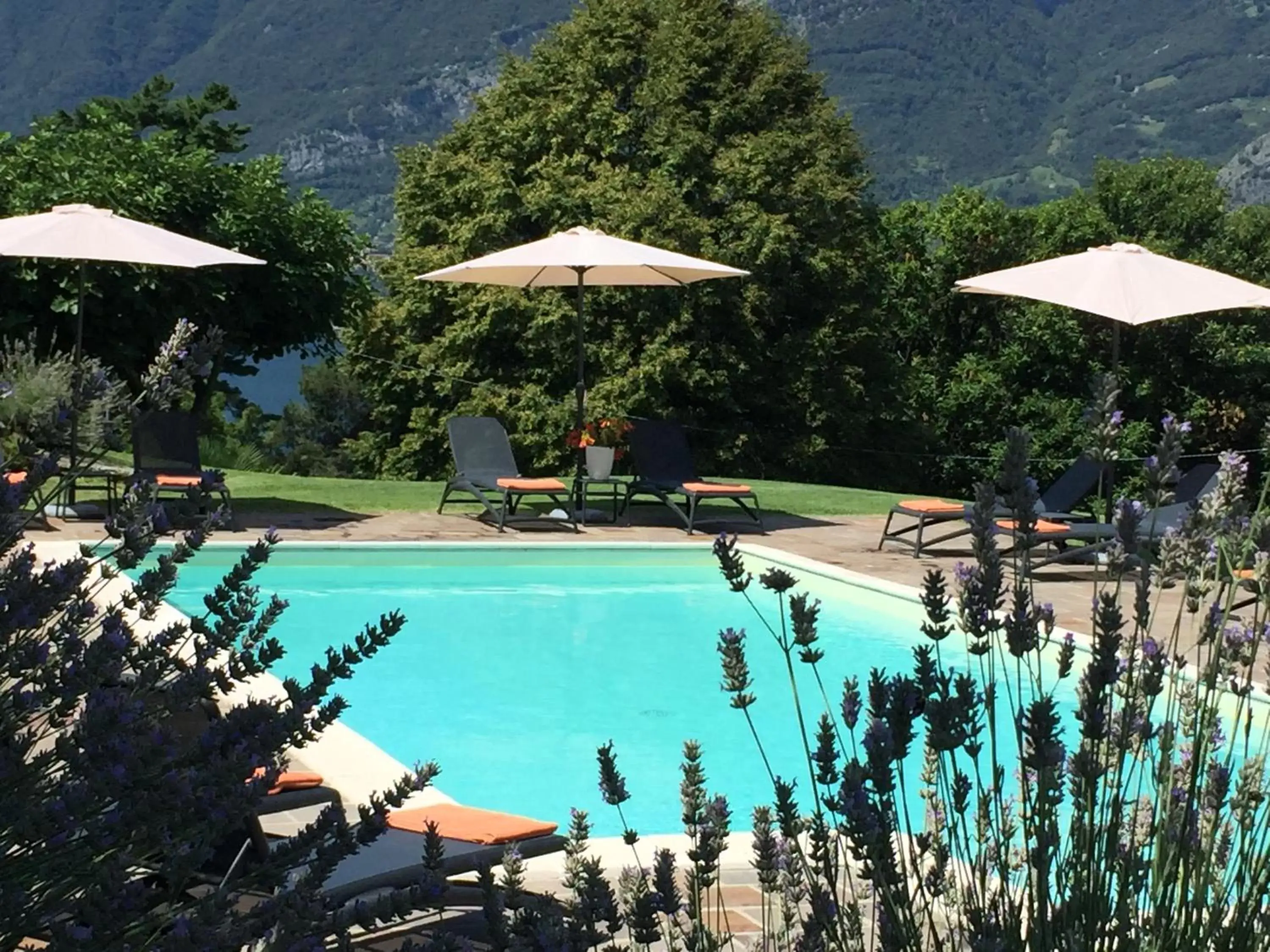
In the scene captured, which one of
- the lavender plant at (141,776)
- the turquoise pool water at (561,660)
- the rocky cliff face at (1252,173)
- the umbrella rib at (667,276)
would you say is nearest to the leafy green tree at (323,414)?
the umbrella rib at (667,276)

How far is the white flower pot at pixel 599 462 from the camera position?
13469 millimetres

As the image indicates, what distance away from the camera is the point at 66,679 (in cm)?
204

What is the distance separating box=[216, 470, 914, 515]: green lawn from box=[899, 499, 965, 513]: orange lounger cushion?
256 centimetres

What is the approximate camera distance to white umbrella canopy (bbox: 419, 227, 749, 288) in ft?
43.8

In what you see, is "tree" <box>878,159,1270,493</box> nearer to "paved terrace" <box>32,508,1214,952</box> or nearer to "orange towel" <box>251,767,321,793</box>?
"paved terrace" <box>32,508,1214,952</box>

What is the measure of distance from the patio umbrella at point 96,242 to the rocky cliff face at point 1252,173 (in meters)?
75.9

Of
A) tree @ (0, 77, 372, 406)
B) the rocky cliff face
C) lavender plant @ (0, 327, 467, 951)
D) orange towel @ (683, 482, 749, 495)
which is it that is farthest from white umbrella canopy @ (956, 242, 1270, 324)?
the rocky cliff face

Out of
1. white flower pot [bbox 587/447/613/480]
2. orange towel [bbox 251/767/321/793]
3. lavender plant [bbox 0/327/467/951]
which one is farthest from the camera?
white flower pot [bbox 587/447/613/480]

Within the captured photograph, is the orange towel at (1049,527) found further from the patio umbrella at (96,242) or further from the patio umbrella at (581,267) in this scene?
the patio umbrella at (96,242)

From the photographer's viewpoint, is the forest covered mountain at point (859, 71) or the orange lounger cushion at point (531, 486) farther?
the forest covered mountain at point (859, 71)

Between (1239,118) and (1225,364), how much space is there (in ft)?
336

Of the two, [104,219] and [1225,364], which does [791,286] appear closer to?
[1225,364]

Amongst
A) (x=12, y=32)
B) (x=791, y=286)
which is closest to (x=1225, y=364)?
(x=791, y=286)

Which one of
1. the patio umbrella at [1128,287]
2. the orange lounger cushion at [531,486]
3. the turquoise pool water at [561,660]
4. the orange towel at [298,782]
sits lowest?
the turquoise pool water at [561,660]
